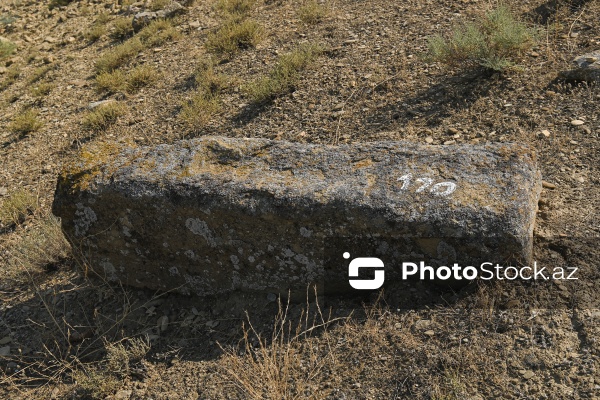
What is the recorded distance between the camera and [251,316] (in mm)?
3633

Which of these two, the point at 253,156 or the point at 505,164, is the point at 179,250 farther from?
the point at 505,164

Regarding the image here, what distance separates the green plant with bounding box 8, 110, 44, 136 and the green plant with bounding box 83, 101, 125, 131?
0.71 meters

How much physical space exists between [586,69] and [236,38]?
3974 millimetres

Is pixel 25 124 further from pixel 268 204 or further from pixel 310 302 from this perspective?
pixel 310 302

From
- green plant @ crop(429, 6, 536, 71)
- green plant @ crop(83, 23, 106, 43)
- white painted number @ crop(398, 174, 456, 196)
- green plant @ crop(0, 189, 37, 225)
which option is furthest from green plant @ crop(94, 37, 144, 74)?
white painted number @ crop(398, 174, 456, 196)

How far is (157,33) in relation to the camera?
8164 millimetres

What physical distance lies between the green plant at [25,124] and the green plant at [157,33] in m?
1.80

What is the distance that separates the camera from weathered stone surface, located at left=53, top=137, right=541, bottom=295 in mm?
3170

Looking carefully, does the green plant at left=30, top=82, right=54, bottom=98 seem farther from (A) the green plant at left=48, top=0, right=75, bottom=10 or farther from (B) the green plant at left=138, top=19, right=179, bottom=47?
(A) the green plant at left=48, top=0, right=75, bottom=10

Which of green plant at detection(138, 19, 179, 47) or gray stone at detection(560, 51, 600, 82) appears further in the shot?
green plant at detection(138, 19, 179, 47)

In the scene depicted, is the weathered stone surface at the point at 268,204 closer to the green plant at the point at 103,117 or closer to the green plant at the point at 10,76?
the green plant at the point at 103,117

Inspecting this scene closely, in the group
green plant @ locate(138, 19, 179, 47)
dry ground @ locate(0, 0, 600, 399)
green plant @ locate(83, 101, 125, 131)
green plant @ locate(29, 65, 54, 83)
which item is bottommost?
dry ground @ locate(0, 0, 600, 399)

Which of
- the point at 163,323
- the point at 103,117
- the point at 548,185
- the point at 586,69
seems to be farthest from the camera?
the point at 103,117

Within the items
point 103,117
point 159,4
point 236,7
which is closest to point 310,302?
point 103,117
